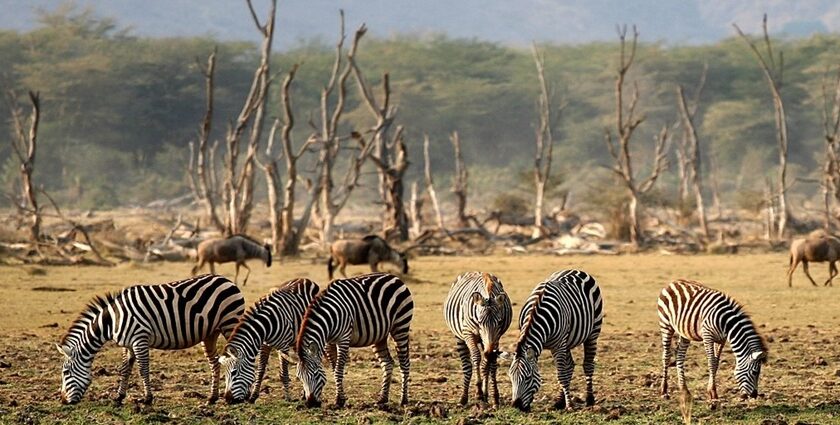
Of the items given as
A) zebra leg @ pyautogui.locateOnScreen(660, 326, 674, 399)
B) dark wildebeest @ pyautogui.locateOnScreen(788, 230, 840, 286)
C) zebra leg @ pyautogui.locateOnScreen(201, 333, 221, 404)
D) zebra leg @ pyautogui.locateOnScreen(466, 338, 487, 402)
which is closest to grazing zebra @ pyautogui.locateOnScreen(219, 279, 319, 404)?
zebra leg @ pyautogui.locateOnScreen(201, 333, 221, 404)

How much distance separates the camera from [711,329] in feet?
36.5

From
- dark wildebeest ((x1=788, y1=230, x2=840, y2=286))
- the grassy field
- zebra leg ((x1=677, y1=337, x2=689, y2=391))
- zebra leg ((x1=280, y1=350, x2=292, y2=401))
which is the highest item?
dark wildebeest ((x1=788, y1=230, x2=840, y2=286))

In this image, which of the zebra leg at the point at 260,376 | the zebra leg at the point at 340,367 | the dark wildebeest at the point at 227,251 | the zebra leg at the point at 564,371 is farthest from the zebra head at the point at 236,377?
the dark wildebeest at the point at 227,251

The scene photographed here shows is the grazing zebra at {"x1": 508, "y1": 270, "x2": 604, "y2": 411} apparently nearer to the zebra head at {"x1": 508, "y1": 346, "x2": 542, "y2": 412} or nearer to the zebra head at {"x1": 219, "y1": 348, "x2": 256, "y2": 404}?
the zebra head at {"x1": 508, "y1": 346, "x2": 542, "y2": 412}

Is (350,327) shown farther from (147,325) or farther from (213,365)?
(147,325)

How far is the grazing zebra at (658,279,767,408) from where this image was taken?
10.9 metres

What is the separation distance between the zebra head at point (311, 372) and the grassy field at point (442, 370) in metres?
0.13

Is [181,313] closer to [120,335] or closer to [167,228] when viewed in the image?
[120,335]

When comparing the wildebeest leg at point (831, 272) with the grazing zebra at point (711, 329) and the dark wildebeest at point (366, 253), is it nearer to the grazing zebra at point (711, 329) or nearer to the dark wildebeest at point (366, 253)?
the dark wildebeest at point (366, 253)

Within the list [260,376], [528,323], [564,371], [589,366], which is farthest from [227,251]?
[528,323]

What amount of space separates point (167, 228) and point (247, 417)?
27.2m

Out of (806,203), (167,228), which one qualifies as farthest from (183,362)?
(806,203)

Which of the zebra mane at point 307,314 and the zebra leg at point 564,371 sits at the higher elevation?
the zebra mane at point 307,314

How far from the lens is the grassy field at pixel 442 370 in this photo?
10.5 m
